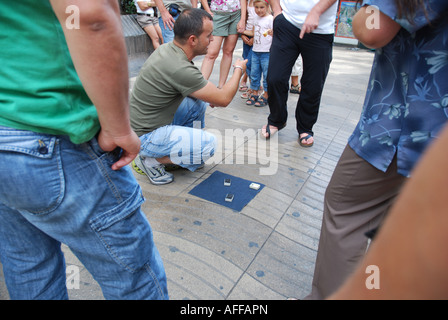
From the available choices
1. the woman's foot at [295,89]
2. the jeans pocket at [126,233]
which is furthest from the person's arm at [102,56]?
Result: the woman's foot at [295,89]

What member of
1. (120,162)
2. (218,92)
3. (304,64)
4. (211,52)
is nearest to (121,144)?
(120,162)

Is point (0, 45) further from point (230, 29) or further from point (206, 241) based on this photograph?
point (230, 29)

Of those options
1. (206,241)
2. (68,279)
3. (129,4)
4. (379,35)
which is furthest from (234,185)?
(129,4)

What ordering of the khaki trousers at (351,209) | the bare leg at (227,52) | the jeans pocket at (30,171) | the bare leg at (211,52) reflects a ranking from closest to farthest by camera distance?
the jeans pocket at (30,171), the khaki trousers at (351,209), the bare leg at (211,52), the bare leg at (227,52)

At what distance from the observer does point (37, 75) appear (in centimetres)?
94

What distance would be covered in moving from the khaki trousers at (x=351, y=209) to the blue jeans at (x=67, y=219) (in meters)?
0.80

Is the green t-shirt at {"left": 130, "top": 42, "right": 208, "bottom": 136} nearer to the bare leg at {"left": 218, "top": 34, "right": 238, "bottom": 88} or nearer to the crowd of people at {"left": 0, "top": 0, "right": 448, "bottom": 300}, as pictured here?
the crowd of people at {"left": 0, "top": 0, "right": 448, "bottom": 300}

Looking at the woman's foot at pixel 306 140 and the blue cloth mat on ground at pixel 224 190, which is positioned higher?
the blue cloth mat on ground at pixel 224 190

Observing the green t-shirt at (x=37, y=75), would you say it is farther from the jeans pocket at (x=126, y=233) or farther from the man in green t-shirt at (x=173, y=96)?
the man in green t-shirt at (x=173, y=96)

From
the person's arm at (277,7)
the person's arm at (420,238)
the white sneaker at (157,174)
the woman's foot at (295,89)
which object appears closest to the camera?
the person's arm at (420,238)

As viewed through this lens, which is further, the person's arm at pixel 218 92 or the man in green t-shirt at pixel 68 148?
the person's arm at pixel 218 92

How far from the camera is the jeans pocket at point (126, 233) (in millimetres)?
1092

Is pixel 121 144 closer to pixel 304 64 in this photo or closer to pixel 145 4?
pixel 304 64

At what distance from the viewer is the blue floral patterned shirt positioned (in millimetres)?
1182
